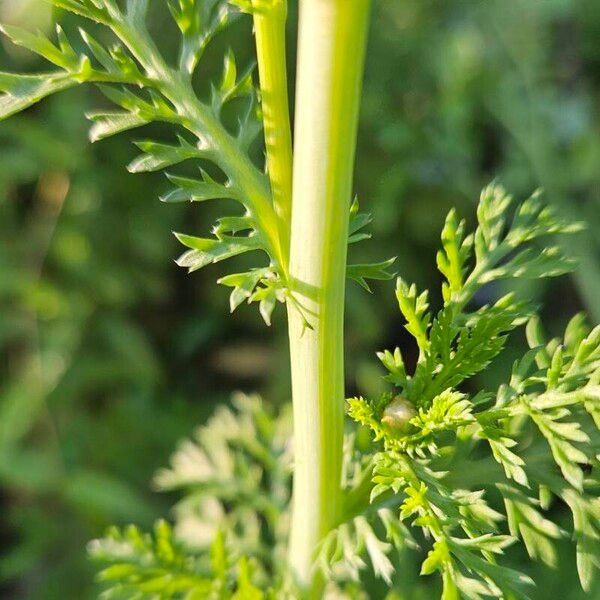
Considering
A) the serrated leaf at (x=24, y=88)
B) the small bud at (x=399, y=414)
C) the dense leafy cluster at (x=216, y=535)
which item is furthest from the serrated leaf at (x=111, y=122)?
the dense leafy cluster at (x=216, y=535)

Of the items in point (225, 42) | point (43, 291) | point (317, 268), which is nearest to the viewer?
point (317, 268)

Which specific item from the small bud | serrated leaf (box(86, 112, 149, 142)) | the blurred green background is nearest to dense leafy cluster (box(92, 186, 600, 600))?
the small bud

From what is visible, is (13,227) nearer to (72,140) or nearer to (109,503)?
(72,140)

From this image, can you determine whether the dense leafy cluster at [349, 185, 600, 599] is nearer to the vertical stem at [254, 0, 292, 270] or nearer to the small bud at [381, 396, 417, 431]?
the small bud at [381, 396, 417, 431]

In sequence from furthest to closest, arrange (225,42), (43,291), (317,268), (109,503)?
(225,42)
(43,291)
(109,503)
(317,268)

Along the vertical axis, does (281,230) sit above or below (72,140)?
below

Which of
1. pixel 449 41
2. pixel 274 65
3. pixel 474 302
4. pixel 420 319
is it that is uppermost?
pixel 449 41

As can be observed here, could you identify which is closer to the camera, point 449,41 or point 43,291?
point 43,291

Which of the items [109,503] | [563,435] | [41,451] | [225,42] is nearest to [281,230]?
[563,435]
